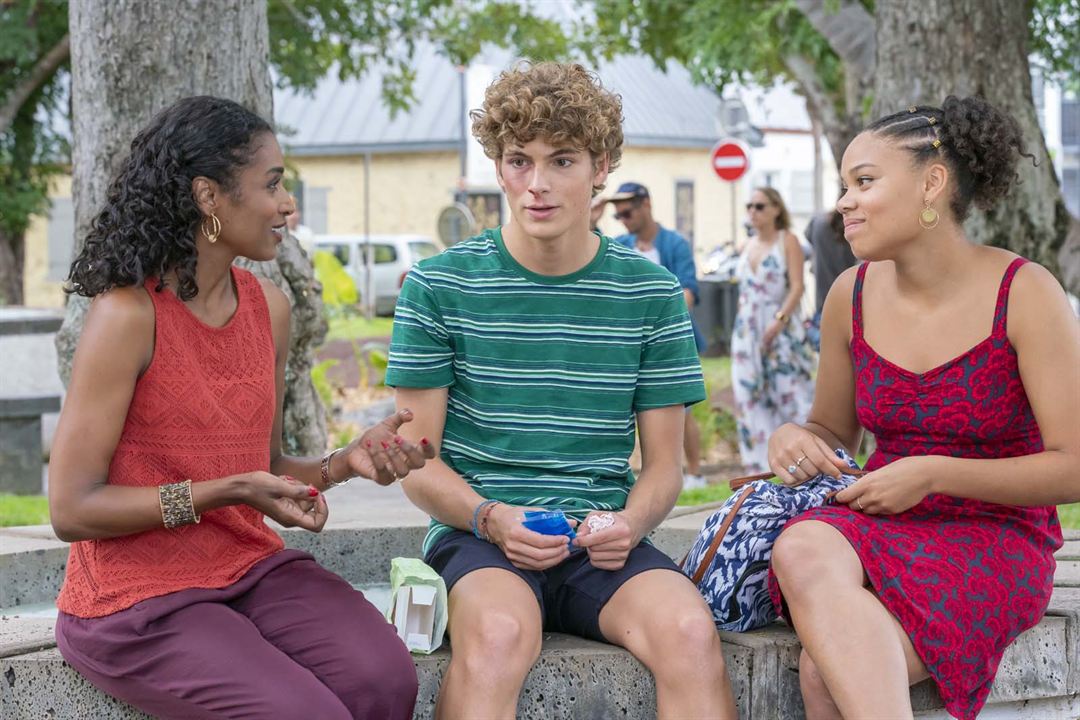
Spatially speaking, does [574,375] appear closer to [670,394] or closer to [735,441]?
[670,394]

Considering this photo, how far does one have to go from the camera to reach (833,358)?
12.5 feet

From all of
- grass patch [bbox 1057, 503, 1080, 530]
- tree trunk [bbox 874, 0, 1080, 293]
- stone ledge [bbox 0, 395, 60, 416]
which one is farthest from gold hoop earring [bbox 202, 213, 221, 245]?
stone ledge [bbox 0, 395, 60, 416]

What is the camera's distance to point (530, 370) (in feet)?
11.8

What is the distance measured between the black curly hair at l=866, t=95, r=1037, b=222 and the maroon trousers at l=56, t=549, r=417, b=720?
1.64 metres

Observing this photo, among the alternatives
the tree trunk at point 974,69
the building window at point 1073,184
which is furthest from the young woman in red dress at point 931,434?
the building window at point 1073,184

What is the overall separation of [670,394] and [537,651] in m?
0.75

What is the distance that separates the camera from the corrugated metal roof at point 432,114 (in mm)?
38250

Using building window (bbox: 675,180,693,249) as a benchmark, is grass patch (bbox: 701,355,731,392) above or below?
below

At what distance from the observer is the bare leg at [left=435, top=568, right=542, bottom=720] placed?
3.14 m

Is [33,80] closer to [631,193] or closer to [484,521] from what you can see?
[631,193]

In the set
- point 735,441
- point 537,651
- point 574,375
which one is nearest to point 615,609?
point 537,651

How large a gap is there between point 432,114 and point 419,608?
35.7 m

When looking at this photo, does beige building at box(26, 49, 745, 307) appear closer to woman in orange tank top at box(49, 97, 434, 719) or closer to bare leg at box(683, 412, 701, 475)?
bare leg at box(683, 412, 701, 475)

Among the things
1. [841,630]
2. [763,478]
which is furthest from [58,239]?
[841,630]
